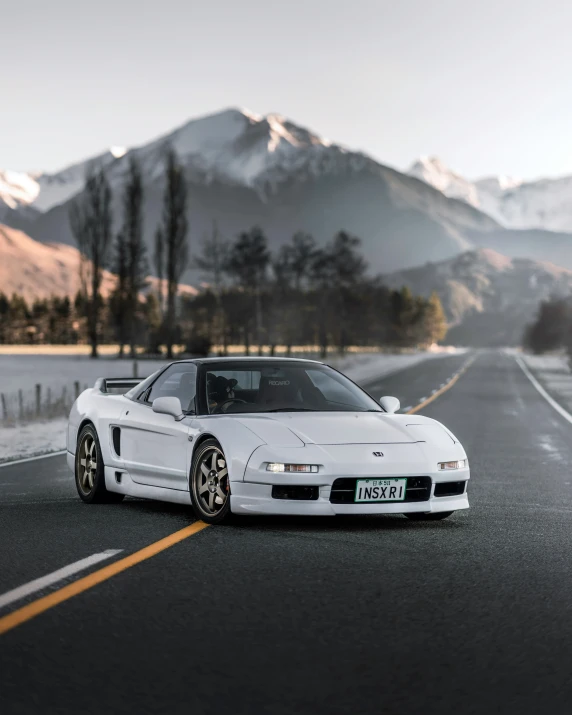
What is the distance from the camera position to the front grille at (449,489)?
29.7 ft

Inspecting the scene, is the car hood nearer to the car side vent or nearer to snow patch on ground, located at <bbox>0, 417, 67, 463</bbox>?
the car side vent

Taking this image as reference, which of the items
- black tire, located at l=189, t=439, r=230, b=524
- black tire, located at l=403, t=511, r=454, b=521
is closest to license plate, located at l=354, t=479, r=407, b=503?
black tire, located at l=403, t=511, r=454, b=521

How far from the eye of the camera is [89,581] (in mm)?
6797

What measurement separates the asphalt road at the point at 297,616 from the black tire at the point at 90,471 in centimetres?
17

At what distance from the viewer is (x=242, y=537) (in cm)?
842

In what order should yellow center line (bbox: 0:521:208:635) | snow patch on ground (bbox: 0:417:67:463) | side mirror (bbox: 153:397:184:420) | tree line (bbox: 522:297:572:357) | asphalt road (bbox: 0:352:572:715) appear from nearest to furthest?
1. asphalt road (bbox: 0:352:572:715)
2. yellow center line (bbox: 0:521:208:635)
3. side mirror (bbox: 153:397:184:420)
4. snow patch on ground (bbox: 0:417:67:463)
5. tree line (bbox: 522:297:572:357)

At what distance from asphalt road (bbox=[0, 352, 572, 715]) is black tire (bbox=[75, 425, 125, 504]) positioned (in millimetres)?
172

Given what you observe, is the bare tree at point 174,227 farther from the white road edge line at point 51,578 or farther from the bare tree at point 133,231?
the white road edge line at point 51,578

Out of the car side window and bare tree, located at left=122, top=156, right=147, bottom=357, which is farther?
bare tree, located at left=122, top=156, right=147, bottom=357

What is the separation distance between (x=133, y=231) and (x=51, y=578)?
75.3 metres

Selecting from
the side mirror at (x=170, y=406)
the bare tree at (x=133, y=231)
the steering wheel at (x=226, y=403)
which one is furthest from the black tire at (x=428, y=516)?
the bare tree at (x=133, y=231)

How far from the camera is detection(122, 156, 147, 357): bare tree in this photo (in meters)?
77.5

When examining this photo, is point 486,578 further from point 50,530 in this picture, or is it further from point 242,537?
point 50,530

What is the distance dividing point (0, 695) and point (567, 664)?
2.46m
